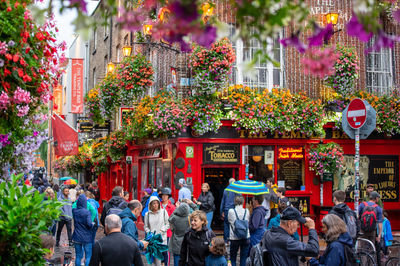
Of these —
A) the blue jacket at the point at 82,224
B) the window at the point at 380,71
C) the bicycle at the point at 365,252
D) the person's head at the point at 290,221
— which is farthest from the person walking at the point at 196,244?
the window at the point at 380,71

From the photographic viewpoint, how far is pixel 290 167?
19.3 metres

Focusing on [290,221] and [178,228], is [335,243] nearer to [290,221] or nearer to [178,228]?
[290,221]

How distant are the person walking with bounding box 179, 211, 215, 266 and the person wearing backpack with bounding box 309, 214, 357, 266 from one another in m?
1.98

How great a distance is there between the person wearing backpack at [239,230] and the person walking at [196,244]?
2812 millimetres

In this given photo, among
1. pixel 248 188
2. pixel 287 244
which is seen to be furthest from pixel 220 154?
pixel 287 244

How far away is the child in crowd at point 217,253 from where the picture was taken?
7617 mm

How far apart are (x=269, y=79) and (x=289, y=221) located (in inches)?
531

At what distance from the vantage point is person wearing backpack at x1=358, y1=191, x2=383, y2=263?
447 inches

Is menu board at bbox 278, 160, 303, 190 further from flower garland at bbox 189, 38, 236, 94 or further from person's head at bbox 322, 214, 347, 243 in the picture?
person's head at bbox 322, 214, 347, 243

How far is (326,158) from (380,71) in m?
4.82

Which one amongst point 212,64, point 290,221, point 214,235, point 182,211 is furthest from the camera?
point 212,64

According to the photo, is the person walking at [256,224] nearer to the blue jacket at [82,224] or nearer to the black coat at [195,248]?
the black coat at [195,248]

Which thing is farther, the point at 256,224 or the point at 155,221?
the point at 256,224

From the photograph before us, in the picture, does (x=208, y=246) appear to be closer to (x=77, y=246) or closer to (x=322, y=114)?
(x=77, y=246)
